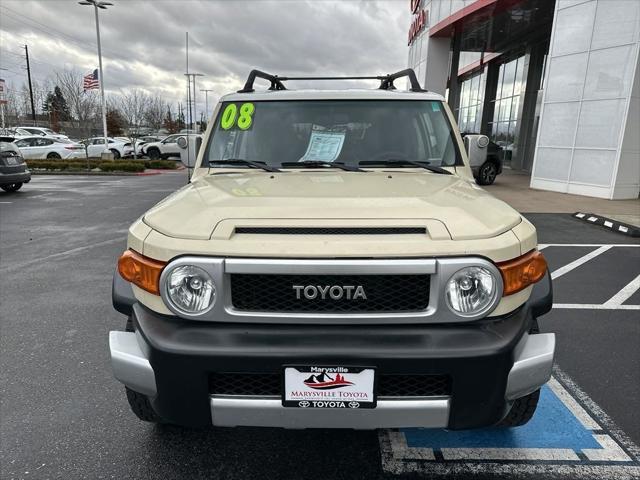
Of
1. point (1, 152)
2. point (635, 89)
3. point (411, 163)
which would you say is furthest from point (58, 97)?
point (411, 163)

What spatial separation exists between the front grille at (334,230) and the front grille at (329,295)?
0.59 feet

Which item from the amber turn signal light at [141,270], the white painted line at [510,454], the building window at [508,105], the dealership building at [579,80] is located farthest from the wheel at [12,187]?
the building window at [508,105]

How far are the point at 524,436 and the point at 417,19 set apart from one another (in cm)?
2429

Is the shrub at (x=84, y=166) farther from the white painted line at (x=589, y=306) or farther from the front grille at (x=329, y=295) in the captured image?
the front grille at (x=329, y=295)

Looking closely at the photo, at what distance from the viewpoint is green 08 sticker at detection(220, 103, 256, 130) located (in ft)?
10.8

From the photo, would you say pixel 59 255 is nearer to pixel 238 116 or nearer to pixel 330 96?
pixel 238 116

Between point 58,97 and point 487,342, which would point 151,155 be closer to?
point 58,97

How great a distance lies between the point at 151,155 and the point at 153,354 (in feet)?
94.3

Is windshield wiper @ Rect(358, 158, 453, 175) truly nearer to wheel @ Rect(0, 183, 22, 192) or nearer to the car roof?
the car roof

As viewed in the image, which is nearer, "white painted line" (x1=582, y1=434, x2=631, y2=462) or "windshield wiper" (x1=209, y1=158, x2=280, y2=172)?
"white painted line" (x1=582, y1=434, x2=631, y2=462)

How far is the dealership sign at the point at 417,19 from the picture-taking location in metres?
21.9

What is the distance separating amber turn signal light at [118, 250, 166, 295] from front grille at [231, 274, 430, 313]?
33 centimetres

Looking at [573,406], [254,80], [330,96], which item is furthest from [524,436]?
[254,80]

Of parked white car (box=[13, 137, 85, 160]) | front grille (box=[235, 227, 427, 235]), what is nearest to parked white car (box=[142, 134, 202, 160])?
parked white car (box=[13, 137, 85, 160])
